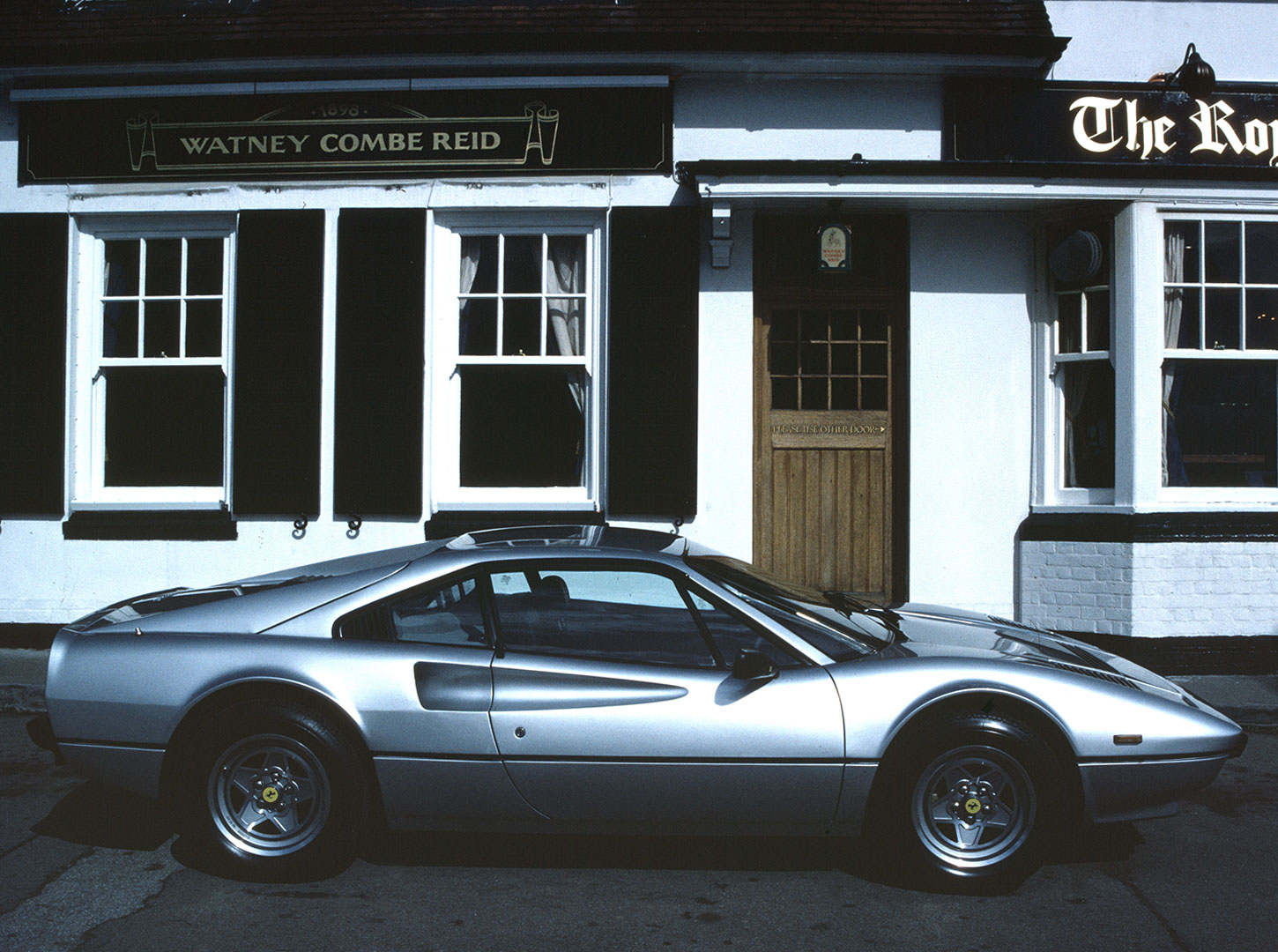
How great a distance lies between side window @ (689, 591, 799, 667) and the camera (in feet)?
13.2

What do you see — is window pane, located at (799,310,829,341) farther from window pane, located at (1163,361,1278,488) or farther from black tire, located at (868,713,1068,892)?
black tire, located at (868,713,1068,892)

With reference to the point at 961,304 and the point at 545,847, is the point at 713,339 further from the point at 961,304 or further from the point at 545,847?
the point at 545,847

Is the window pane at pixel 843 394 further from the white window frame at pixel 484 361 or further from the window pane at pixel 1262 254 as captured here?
the window pane at pixel 1262 254

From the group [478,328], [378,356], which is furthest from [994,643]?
[378,356]

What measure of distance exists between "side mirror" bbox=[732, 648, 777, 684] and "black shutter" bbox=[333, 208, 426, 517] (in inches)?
203

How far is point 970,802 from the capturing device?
13.0 feet

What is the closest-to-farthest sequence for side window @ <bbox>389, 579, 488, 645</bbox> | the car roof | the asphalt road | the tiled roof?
the asphalt road < side window @ <bbox>389, 579, 488, 645</bbox> < the car roof < the tiled roof

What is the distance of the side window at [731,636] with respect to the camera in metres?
4.02

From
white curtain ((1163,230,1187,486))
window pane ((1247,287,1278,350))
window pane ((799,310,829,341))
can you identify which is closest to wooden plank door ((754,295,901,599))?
A: window pane ((799,310,829,341))

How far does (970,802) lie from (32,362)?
312 inches

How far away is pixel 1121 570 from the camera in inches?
315

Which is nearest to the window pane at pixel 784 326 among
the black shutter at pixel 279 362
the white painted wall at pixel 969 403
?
the white painted wall at pixel 969 403

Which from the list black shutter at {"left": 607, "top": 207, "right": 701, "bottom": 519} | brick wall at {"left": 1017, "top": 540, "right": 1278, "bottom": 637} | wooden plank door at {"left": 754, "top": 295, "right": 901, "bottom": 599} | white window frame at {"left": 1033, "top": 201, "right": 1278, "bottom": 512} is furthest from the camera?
wooden plank door at {"left": 754, "top": 295, "right": 901, "bottom": 599}

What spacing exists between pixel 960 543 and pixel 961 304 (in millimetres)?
1846
